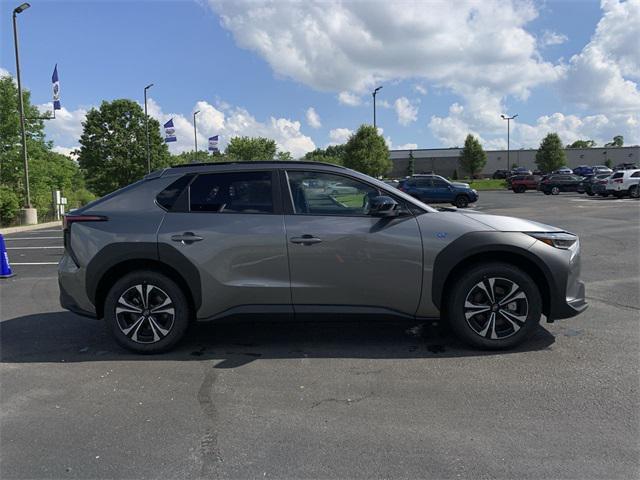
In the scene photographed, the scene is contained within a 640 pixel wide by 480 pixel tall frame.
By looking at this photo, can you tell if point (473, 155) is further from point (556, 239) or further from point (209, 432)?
point (209, 432)

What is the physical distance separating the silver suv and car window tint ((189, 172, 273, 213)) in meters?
0.01

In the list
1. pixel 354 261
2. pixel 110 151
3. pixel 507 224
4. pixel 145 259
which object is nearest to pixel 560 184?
pixel 507 224

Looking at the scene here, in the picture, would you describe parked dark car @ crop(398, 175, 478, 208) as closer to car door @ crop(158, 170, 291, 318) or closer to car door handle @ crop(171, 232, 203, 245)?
car door @ crop(158, 170, 291, 318)

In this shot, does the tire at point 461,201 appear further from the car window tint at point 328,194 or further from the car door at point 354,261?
the car door at point 354,261

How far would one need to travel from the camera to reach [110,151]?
56.4 m

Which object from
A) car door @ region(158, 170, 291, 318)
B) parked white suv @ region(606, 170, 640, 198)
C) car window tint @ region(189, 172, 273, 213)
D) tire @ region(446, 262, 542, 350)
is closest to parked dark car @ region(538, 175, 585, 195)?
parked white suv @ region(606, 170, 640, 198)

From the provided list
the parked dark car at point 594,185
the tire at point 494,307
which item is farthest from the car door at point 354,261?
the parked dark car at point 594,185

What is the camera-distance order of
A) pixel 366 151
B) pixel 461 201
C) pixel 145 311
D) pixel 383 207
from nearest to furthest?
pixel 383 207 < pixel 145 311 < pixel 461 201 < pixel 366 151

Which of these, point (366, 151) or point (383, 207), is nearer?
point (383, 207)

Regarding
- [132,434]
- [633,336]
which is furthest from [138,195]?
[633,336]

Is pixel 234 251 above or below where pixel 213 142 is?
below

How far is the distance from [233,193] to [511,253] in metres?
2.58

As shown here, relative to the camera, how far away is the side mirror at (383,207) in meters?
4.21

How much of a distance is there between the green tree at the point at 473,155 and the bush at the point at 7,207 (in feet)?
224
